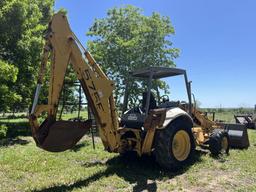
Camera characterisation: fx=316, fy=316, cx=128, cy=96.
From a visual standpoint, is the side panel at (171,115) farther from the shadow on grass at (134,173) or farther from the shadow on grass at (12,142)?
the shadow on grass at (12,142)

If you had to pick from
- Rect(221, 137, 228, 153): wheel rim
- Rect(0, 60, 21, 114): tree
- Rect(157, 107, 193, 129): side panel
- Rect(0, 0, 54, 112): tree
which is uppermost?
Rect(0, 0, 54, 112): tree

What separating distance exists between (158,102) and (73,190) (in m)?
4.04

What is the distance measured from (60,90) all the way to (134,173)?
272cm

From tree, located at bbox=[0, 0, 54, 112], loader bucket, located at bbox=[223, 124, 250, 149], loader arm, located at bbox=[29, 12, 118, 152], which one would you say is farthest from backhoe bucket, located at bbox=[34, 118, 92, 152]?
tree, located at bbox=[0, 0, 54, 112]

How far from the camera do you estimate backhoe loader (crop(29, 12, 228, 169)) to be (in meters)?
6.66

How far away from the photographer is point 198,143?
373 inches

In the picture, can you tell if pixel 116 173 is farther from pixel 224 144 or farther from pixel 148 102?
pixel 224 144

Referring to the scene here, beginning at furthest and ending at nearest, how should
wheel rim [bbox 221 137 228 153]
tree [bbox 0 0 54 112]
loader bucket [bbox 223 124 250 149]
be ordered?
tree [bbox 0 0 54 112] → loader bucket [bbox 223 124 250 149] → wheel rim [bbox 221 137 228 153]

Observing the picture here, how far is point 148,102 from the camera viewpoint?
7.95 meters

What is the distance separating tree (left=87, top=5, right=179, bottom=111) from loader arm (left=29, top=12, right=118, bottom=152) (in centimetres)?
1011

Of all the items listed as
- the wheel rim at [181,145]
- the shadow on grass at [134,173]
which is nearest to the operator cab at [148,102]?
the wheel rim at [181,145]

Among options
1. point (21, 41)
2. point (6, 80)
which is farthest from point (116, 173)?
point (21, 41)

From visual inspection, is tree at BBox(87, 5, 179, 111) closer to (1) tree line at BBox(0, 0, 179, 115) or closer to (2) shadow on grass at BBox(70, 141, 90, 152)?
(1) tree line at BBox(0, 0, 179, 115)

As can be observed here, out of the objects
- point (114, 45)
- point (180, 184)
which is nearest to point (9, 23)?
point (114, 45)
